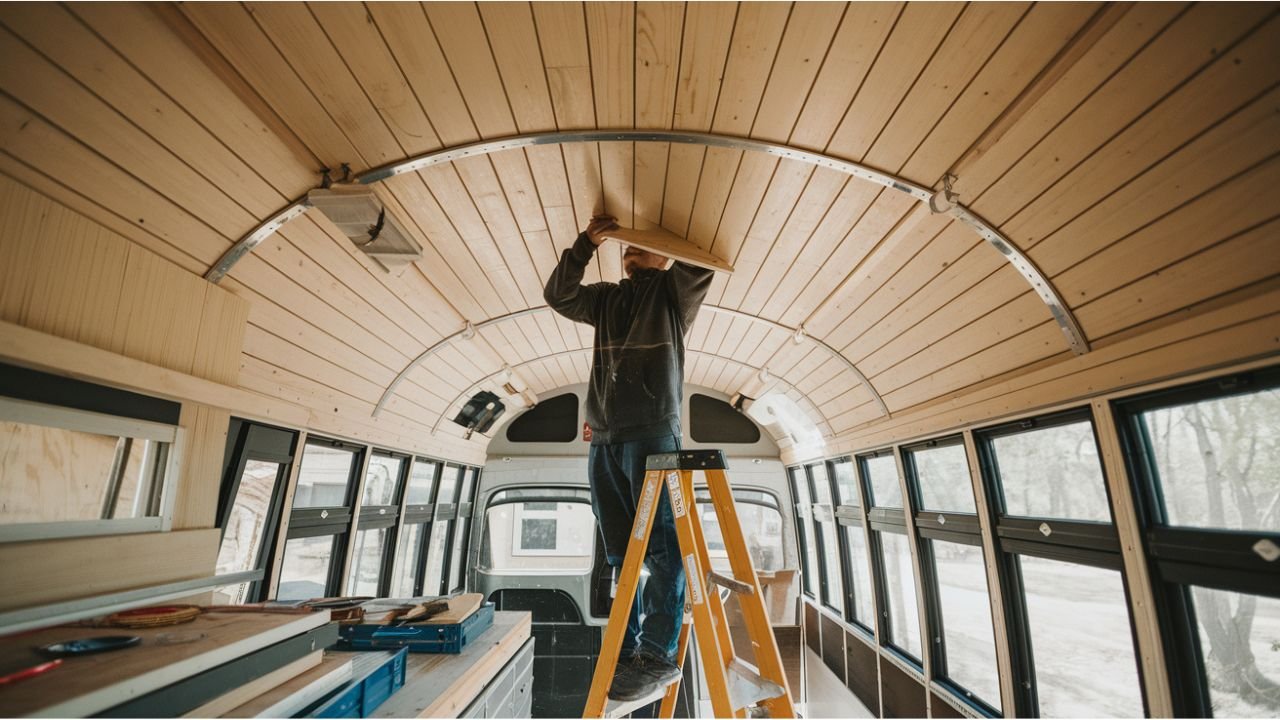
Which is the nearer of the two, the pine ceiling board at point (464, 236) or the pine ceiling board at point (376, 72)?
the pine ceiling board at point (376, 72)

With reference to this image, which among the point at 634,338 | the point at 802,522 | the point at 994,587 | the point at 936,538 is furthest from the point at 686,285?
the point at 802,522

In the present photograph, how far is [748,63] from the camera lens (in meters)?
1.59

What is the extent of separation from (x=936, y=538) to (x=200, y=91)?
4.54 m

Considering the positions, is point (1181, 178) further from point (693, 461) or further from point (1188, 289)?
point (693, 461)

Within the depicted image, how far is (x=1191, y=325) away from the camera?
65.7 inches

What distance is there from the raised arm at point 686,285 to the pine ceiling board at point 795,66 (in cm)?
60

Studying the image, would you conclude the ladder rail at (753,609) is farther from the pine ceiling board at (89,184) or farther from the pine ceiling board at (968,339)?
the pine ceiling board at (89,184)

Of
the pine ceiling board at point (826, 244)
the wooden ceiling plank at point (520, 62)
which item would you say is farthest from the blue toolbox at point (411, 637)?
the pine ceiling board at point (826, 244)

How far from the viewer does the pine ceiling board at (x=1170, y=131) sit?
1.22m

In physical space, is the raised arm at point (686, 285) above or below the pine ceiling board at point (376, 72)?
below

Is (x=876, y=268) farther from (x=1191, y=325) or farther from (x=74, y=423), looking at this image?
(x=74, y=423)

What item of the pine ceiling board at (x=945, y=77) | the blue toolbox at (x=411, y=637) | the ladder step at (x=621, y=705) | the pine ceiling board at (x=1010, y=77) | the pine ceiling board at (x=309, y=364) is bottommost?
the ladder step at (x=621, y=705)

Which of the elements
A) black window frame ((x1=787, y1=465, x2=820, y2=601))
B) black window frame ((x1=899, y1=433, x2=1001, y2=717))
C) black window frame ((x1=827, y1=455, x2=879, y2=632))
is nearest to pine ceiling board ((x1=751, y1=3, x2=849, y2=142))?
black window frame ((x1=899, y1=433, x2=1001, y2=717))

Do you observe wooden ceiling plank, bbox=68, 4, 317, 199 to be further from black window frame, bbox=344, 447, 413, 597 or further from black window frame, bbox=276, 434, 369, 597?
black window frame, bbox=344, 447, 413, 597
